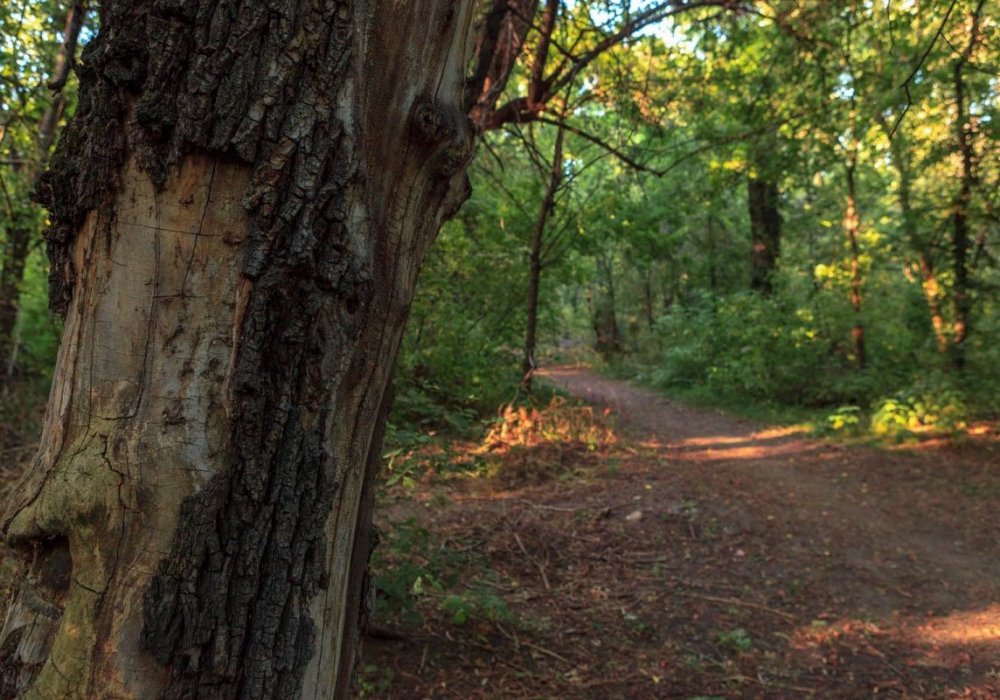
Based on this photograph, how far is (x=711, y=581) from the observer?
478cm

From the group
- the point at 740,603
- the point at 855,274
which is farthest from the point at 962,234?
the point at 740,603

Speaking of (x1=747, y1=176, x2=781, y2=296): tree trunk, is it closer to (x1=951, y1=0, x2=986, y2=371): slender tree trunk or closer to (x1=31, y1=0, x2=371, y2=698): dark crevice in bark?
(x1=951, y1=0, x2=986, y2=371): slender tree trunk

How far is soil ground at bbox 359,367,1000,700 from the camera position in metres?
3.49

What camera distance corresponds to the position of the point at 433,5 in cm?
153

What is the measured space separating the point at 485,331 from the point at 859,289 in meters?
Answer: 6.51

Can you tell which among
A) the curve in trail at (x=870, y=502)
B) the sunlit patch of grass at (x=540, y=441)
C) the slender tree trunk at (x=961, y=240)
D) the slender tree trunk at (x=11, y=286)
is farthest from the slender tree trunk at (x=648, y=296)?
the slender tree trunk at (x=11, y=286)

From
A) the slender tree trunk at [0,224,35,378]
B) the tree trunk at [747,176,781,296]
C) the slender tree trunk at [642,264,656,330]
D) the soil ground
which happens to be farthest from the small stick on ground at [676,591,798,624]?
the slender tree trunk at [642,264,656,330]

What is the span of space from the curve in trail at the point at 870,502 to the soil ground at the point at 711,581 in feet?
0.08

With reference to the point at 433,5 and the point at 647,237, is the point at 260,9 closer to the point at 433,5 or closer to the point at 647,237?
the point at 433,5

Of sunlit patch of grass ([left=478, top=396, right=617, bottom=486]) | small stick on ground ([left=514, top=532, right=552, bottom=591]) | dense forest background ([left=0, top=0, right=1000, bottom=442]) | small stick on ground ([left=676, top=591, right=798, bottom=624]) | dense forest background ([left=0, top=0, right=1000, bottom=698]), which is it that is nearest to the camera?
dense forest background ([left=0, top=0, right=1000, bottom=698])

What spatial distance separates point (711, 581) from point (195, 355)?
438 cm

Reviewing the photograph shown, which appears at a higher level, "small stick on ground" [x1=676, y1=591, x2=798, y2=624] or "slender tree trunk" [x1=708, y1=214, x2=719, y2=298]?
"slender tree trunk" [x1=708, y1=214, x2=719, y2=298]

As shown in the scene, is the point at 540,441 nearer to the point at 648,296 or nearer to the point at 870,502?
the point at 870,502

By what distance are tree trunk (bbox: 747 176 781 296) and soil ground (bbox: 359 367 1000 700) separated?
634cm
